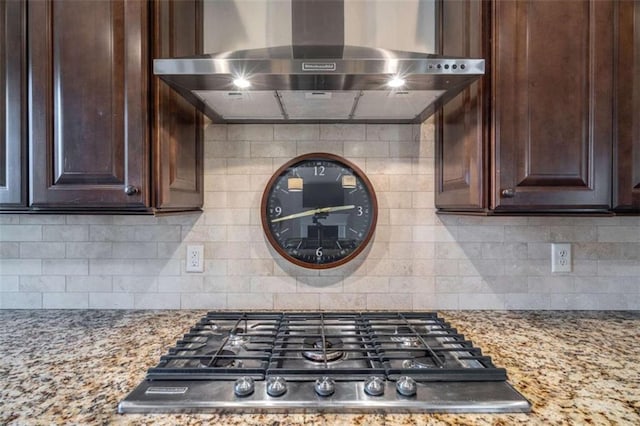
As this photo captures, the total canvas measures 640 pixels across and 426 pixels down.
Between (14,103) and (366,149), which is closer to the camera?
(14,103)

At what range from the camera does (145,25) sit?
43.0 inches

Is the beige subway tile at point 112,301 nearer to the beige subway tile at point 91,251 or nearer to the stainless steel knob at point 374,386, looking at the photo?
the beige subway tile at point 91,251

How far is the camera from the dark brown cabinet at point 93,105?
3.55ft

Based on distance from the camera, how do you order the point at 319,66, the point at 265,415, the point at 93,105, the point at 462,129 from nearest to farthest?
1. the point at 265,415
2. the point at 319,66
3. the point at 93,105
4. the point at 462,129

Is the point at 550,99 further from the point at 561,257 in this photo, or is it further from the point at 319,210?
the point at 319,210

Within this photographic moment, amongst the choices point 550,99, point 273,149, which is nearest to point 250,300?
point 273,149

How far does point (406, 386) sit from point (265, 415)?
1.08 feet

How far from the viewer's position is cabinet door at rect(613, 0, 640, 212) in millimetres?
1104

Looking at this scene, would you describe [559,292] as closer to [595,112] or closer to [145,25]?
[595,112]

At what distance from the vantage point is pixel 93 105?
109cm

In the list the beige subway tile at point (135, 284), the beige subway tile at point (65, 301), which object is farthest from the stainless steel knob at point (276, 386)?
the beige subway tile at point (65, 301)

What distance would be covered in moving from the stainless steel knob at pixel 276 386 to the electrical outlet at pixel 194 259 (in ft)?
2.56

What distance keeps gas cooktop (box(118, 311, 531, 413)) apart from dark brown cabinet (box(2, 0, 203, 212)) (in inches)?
20.9

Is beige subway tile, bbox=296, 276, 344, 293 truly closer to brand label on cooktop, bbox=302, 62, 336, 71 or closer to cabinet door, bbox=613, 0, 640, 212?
brand label on cooktop, bbox=302, 62, 336, 71
